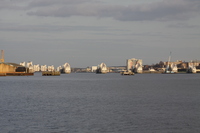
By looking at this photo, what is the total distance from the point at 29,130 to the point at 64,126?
2911 millimetres

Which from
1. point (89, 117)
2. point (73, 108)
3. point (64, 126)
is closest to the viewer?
point (64, 126)

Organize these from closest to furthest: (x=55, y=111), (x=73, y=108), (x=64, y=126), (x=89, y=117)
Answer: (x=64, y=126), (x=89, y=117), (x=55, y=111), (x=73, y=108)

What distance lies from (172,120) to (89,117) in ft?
24.0

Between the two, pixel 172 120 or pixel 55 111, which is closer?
pixel 172 120

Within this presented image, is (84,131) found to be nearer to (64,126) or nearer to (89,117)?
(64,126)

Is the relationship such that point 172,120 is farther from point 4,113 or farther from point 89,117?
point 4,113

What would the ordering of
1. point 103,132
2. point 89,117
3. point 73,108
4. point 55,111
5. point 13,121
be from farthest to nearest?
point 73,108, point 55,111, point 89,117, point 13,121, point 103,132

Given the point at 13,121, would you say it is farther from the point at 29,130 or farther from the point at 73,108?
the point at 73,108

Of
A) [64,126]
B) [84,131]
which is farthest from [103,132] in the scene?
[64,126]

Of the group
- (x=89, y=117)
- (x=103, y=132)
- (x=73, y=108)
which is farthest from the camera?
(x=73, y=108)

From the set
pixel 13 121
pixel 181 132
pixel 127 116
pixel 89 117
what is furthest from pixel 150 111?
pixel 13 121

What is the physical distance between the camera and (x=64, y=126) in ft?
103

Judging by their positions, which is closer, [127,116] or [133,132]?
[133,132]

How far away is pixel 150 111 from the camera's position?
40.8 meters
